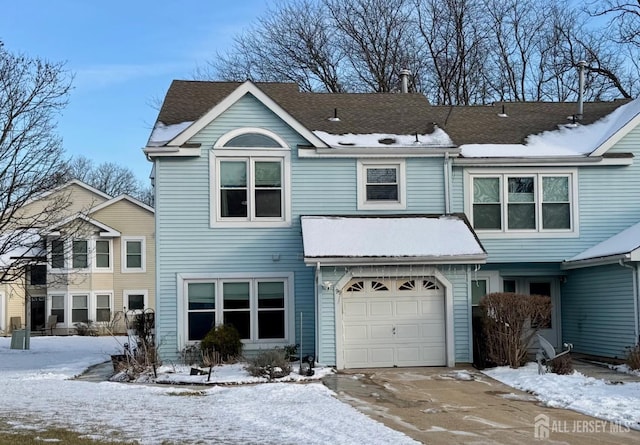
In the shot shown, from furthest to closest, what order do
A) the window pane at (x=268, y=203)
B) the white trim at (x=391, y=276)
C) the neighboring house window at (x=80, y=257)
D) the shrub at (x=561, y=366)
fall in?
the neighboring house window at (x=80, y=257) < the window pane at (x=268, y=203) < the white trim at (x=391, y=276) < the shrub at (x=561, y=366)

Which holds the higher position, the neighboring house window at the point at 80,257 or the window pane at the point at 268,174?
the window pane at the point at 268,174

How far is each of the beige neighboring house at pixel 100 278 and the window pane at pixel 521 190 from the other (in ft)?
70.1

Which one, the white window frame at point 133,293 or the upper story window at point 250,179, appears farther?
the white window frame at point 133,293

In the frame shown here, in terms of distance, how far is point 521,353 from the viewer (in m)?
17.5

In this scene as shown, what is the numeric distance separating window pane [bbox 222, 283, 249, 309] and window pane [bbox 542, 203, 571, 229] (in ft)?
27.7

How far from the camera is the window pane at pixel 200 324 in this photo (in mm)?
18922

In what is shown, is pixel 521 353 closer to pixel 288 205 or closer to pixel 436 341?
pixel 436 341

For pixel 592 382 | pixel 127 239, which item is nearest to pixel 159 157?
pixel 592 382

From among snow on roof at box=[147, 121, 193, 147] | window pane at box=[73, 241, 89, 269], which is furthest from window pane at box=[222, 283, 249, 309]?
window pane at box=[73, 241, 89, 269]

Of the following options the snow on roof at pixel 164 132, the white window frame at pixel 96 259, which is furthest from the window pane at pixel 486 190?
the white window frame at pixel 96 259

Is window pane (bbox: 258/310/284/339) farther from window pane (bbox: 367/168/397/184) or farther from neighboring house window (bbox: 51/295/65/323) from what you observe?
neighboring house window (bbox: 51/295/65/323)

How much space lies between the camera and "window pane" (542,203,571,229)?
20.8 m

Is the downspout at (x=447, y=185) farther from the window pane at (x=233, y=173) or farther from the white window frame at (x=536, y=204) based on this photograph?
the window pane at (x=233, y=173)

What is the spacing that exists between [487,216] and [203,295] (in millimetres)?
8034
